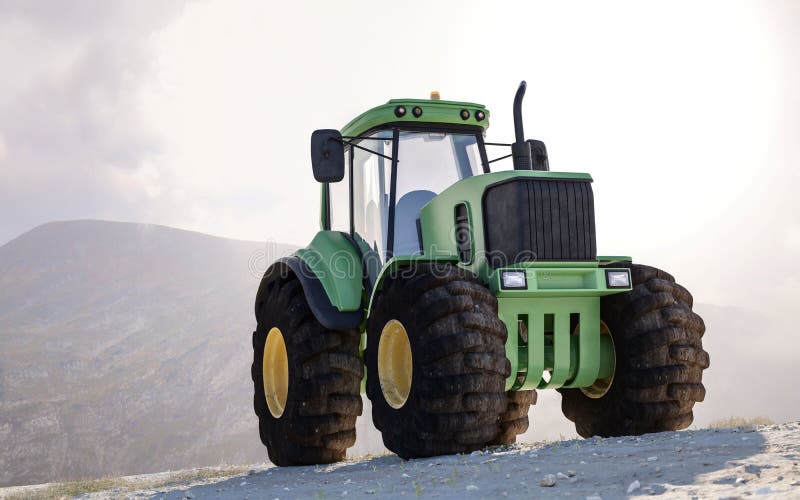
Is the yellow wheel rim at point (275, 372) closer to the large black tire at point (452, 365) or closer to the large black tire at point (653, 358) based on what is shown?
the large black tire at point (452, 365)

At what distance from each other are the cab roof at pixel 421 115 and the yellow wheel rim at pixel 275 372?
2.31 m

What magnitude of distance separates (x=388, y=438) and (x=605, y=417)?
6.58 ft

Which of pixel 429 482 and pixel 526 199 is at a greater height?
pixel 526 199

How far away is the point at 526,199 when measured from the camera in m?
6.29

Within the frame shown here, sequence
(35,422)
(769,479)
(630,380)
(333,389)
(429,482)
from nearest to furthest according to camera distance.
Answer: (769,479)
(429,482)
(630,380)
(333,389)
(35,422)

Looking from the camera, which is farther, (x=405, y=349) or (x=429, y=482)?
(x=405, y=349)

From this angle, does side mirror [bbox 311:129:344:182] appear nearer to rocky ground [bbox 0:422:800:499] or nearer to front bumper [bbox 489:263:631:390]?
front bumper [bbox 489:263:631:390]

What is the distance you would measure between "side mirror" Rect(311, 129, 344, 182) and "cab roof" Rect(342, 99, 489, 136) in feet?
1.56

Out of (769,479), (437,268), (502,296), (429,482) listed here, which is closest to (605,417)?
(502,296)


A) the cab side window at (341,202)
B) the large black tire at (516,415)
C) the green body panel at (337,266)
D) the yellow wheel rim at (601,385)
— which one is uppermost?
the cab side window at (341,202)

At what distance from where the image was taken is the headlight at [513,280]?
6109 millimetres

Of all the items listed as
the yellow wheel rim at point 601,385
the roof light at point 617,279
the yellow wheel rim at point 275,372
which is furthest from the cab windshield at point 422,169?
the yellow wheel rim at point 275,372

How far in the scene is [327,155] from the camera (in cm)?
719

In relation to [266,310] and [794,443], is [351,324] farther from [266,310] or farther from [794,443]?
[794,443]
